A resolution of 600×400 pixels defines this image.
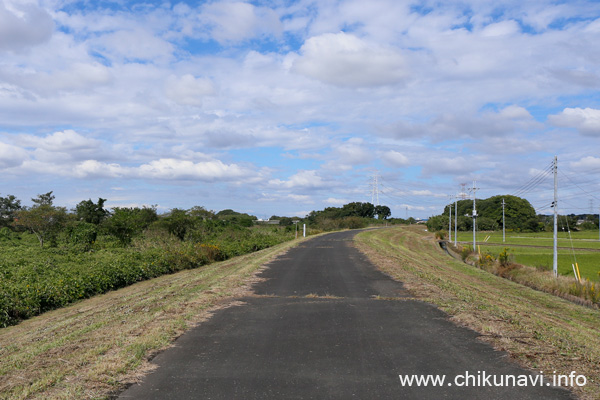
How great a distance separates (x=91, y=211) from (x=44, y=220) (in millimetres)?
11754

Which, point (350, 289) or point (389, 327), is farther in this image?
point (350, 289)

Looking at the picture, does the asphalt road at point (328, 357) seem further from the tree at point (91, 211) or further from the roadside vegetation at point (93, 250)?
the tree at point (91, 211)

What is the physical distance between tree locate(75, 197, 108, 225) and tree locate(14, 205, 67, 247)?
858 cm

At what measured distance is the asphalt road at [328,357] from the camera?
5215 millimetres

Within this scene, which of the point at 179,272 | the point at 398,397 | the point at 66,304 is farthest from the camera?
the point at 179,272

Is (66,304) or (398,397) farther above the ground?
(398,397)

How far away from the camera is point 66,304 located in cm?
1645

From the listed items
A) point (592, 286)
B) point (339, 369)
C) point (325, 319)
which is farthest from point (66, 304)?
point (592, 286)

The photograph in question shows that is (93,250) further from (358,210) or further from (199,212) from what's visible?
(358,210)

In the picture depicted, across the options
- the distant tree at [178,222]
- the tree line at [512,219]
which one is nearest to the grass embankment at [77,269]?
the distant tree at [178,222]

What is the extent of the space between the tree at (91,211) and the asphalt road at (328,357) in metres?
40.9

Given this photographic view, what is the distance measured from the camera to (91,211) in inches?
1852

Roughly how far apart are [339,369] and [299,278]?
948 cm

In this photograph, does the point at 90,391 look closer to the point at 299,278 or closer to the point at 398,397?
the point at 398,397
